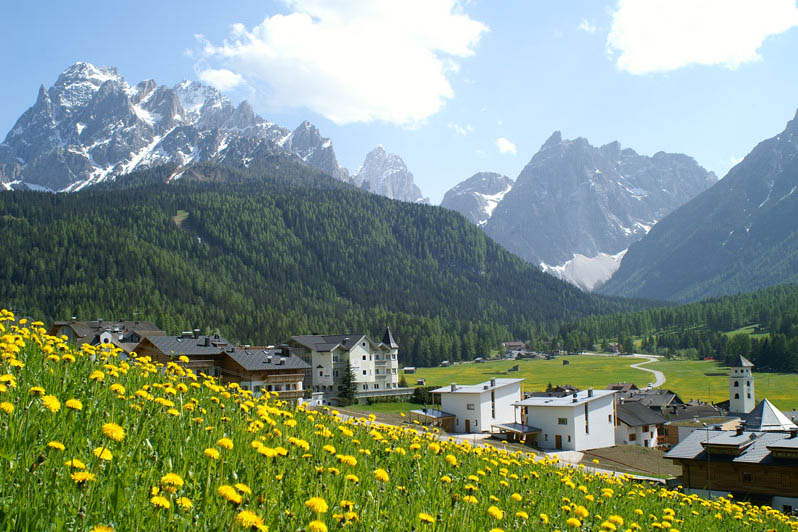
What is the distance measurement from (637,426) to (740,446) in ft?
102

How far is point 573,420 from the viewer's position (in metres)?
57.6

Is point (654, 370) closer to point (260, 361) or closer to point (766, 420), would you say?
point (766, 420)

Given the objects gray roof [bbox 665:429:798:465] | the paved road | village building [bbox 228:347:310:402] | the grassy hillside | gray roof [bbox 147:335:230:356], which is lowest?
the paved road

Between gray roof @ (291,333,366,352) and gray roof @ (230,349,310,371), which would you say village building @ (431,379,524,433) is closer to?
gray roof @ (230,349,310,371)

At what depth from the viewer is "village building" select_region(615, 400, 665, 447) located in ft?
219

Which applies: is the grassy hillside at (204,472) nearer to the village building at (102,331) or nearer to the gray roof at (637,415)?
the gray roof at (637,415)

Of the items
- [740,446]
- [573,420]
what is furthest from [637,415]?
[740,446]

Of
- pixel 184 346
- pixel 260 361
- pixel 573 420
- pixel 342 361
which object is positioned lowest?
pixel 573 420

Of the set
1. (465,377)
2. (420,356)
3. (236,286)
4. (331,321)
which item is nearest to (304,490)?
(465,377)

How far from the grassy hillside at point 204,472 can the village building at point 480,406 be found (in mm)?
53243

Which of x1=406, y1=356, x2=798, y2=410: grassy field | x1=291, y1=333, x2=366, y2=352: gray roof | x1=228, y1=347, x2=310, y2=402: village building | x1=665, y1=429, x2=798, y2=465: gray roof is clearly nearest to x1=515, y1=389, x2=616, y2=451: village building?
x1=665, y1=429, x2=798, y2=465: gray roof

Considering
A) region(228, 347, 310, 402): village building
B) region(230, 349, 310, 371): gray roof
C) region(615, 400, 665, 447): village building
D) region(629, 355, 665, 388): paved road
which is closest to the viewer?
region(228, 347, 310, 402): village building

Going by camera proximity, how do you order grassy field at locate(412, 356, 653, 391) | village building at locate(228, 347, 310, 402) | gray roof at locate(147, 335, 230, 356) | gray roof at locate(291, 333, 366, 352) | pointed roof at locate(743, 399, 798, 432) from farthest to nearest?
grassy field at locate(412, 356, 653, 391)
gray roof at locate(291, 333, 366, 352)
pointed roof at locate(743, 399, 798, 432)
village building at locate(228, 347, 310, 402)
gray roof at locate(147, 335, 230, 356)

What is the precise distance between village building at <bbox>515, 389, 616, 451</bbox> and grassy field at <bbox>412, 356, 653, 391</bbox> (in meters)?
49.4
